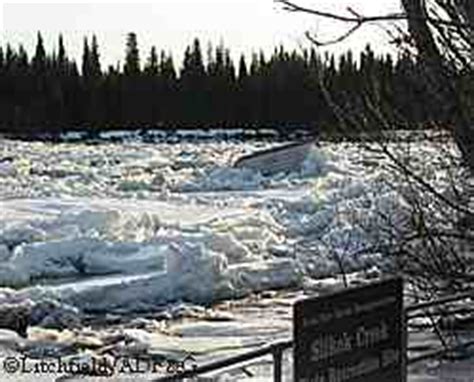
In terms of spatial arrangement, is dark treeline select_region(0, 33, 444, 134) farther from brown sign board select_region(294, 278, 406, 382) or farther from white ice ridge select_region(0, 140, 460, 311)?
brown sign board select_region(294, 278, 406, 382)

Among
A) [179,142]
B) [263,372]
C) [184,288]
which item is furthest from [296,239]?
[179,142]

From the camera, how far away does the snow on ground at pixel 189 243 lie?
17.4 meters

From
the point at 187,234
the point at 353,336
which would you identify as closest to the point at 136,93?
the point at 187,234

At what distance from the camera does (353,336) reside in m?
5.65

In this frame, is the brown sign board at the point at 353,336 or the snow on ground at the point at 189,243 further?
the snow on ground at the point at 189,243

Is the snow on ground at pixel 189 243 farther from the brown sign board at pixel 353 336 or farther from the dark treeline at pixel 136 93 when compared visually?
the dark treeline at pixel 136 93

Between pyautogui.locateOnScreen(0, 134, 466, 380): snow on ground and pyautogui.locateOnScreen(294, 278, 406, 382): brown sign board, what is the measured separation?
524 cm

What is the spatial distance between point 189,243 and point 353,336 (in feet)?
62.0

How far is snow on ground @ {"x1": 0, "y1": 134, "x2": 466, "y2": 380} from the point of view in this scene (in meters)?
17.4

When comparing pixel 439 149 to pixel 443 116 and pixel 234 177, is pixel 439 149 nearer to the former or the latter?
pixel 443 116

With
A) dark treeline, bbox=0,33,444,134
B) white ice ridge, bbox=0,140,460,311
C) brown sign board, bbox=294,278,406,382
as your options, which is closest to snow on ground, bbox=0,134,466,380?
white ice ridge, bbox=0,140,460,311

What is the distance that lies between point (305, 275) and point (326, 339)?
1764 centimetres

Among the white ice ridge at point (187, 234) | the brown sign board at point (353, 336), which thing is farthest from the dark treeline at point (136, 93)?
the brown sign board at point (353, 336)

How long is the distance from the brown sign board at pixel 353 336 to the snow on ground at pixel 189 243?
206 inches
